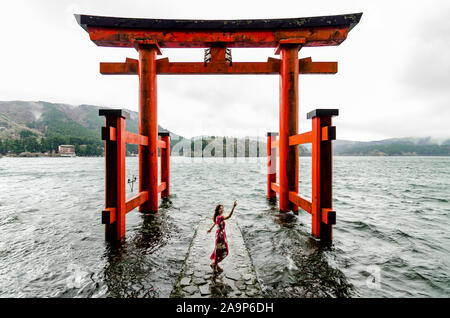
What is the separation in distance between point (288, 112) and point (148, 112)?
4.79 m

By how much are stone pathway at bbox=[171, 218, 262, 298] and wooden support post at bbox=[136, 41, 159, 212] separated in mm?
3388

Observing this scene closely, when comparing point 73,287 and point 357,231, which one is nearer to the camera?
point 73,287

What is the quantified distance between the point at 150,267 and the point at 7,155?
15848 centimetres

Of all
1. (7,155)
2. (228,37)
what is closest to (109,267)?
(228,37)

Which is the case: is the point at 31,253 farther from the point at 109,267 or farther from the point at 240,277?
the point at 240,277

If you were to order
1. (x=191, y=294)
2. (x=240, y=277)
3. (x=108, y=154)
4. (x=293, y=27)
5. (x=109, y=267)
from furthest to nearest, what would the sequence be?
1. (x=293, y=27)
2. (x=108, y=154)
3. (x=109, y=267)
4. (x=240, y=277)
5. (x=191, y=294)

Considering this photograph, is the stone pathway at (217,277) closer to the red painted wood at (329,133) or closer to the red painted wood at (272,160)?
the red painted wood at (329,133)

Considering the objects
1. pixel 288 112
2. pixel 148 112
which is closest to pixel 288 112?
pixel 288 112

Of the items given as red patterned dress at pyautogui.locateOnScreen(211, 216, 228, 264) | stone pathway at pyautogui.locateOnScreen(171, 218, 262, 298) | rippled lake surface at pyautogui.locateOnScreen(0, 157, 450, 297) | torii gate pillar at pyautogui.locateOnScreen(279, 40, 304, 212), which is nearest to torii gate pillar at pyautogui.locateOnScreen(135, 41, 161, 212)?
rippled lake surface at pyautogui.locateOnScreen(0, 157, 450, 297)

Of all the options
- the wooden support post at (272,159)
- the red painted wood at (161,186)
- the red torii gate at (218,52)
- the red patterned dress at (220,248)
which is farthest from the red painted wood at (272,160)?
the red patterned dress at (220,248)

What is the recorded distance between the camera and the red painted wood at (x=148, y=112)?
6.64 m

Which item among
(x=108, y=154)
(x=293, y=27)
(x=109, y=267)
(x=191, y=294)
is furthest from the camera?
(x=293, y=27)

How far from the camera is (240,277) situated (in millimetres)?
3309

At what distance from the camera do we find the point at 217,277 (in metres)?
3.31
